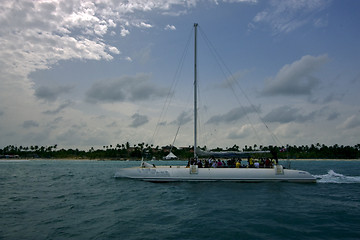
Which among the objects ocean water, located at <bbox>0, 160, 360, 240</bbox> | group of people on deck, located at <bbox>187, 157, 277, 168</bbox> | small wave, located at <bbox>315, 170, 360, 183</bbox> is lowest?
ocean water, located at <bbox>0, 160, 360, 240</bbox>

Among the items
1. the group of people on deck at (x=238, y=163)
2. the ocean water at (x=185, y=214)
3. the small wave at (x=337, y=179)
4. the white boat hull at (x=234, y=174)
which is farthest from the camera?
the small wave at (x=337, y=179)

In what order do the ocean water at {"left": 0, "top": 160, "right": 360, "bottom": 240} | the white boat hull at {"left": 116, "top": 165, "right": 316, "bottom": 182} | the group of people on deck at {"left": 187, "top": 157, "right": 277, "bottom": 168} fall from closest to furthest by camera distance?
the ocean water at {"left": 0, "top": 160, "right": 360, "bottom": 240} → the white boat hull at {"left": 116, "top": 165, "right": 316, "bottom": 182} → the group of people on deck at {"left": 187, "top": 157, "right": 277, "bottom": 168}

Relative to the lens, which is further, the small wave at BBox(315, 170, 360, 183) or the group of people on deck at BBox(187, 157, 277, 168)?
the small wave at BBox(315, 170, 360, 183)

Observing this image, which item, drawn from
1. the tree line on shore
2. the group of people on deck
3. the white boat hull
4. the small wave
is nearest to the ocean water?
the white boat hull

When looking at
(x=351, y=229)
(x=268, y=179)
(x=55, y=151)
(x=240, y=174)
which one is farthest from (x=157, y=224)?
(x=55, y=151)

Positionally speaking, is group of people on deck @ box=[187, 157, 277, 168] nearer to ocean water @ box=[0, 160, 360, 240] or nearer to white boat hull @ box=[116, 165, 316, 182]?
white boat hull @ box=[116, 165, 316, 182]

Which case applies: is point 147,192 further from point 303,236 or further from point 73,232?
point 303,236

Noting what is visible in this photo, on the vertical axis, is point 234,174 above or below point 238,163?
below

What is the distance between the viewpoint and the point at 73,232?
31.7 ft

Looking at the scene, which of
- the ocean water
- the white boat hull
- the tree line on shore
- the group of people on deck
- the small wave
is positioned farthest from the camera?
the tree line on shore


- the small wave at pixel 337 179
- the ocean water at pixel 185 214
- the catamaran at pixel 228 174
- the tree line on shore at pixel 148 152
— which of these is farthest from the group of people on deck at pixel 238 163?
the tree line on shore at pixel 148 152

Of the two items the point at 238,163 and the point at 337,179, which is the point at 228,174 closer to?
the point at 238,163

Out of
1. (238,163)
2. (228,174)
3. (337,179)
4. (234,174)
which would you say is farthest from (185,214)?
(337,179)

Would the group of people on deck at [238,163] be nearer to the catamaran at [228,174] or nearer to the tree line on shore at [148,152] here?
the catamaran at [228,174]
